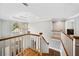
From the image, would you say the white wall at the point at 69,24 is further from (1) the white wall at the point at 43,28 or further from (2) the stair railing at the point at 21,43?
(2) the stair railing at the point at 21,43

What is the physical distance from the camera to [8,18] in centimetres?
169

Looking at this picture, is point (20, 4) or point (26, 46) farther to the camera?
point (26, 46)

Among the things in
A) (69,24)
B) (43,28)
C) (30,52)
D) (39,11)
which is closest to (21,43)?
(30,52)

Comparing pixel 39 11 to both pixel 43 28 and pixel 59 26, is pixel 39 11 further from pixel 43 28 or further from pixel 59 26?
pixel 59 26

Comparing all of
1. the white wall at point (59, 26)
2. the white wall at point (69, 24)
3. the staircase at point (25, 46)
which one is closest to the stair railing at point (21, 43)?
the staircase at point (25, 46)

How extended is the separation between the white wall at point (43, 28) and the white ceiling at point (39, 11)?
3.2 inches

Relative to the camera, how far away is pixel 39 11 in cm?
167

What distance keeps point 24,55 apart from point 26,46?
146mm

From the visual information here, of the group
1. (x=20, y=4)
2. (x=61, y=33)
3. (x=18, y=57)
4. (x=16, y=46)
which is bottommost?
(x=18, y=57)

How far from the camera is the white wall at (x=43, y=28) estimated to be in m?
1.73

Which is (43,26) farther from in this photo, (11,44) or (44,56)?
(11,44)

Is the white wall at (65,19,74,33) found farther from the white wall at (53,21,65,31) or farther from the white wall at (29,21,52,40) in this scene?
the white wall at (29,21,52,40)

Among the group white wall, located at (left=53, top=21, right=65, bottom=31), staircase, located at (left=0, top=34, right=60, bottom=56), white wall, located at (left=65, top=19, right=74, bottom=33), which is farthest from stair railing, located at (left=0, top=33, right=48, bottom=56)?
white wall, located at (left=65, top=19, right=74, bottom=33)

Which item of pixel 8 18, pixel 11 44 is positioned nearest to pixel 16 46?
pixel 11 44
